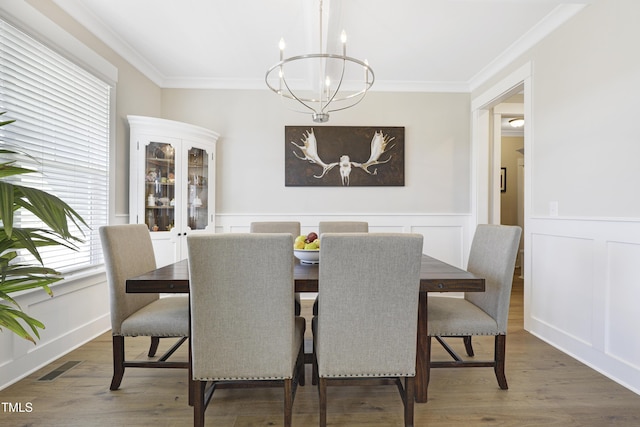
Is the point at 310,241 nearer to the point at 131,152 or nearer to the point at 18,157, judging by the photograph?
the point at 18,157

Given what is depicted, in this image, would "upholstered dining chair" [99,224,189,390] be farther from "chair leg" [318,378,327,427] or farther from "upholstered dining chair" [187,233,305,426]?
"chair leg" [318,378,327,427]

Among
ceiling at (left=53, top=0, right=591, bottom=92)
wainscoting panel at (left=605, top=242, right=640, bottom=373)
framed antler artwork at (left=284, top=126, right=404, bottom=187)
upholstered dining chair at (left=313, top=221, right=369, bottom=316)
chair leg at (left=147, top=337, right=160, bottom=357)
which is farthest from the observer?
framed antler artwork at (left=284, top=126, right=404, bottom=187)

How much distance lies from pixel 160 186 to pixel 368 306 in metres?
2.65

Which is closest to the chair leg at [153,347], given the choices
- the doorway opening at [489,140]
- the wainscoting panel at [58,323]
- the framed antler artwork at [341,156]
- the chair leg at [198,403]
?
the wainscoting panel at [58,323]

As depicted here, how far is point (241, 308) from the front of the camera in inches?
55.4

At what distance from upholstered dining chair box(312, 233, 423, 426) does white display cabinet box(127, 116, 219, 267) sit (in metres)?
2.40

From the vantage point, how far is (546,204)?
8.72ft

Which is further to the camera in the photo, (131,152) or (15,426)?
(131,152)

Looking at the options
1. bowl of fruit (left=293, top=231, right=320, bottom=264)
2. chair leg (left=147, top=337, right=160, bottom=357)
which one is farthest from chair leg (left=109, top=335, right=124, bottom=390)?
bowl of fruit (left=293, top=231, right=320, bottom=264)

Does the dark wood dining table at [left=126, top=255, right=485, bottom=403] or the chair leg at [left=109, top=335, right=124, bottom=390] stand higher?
the dark wood dining table at [left=126, top=255, right=485, bottom=403]

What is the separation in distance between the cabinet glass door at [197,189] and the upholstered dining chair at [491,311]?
2.53 metres

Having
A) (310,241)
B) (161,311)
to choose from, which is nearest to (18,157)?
(161,311)

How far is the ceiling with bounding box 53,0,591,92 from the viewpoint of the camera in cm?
239

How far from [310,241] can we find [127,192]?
213 centimetres
